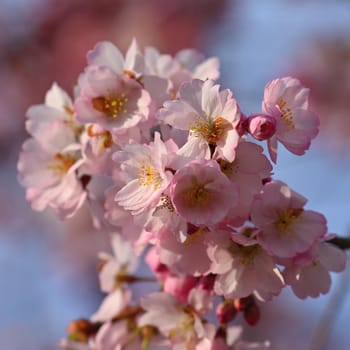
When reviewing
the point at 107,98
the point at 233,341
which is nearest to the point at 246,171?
the point at 107,98

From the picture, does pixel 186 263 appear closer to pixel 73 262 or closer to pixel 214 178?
pixel 214 178

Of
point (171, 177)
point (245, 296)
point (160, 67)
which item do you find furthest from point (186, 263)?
point (160, 67)

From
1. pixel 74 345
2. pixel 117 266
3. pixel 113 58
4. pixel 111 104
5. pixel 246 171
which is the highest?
pixel 113 58

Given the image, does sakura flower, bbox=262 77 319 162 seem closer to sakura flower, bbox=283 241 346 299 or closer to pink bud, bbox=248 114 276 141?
pink bud, bbox=248 114 276 141

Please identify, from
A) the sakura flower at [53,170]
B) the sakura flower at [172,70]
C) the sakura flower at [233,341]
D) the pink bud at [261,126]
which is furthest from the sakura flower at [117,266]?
the pink bud at [261,126]

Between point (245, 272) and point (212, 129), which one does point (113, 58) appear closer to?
point (212, 129)

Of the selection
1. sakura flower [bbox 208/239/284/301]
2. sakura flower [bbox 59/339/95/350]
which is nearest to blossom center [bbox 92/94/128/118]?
sakura flower [bbox 208/239/284/301]
